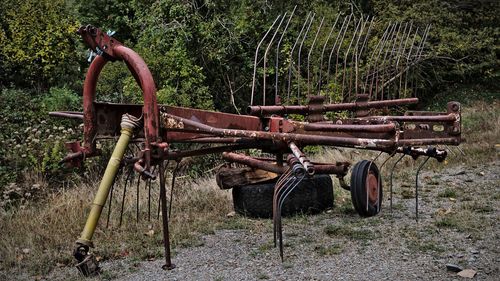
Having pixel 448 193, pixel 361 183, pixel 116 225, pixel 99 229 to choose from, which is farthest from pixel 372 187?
pixel 99 229

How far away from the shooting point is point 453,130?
5.36 m

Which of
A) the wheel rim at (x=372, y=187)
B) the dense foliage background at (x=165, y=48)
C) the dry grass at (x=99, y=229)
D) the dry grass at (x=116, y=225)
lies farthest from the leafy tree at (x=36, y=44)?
the wheel rim at (x=372, y=187)

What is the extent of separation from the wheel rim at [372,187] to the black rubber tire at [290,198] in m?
0.54

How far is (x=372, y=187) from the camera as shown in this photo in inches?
231

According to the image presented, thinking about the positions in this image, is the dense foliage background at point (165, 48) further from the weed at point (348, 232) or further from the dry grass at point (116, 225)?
the weed at point (348, 232)

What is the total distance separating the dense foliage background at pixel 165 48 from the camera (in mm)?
12242

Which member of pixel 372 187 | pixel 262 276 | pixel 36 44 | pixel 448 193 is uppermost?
pixel 36 44

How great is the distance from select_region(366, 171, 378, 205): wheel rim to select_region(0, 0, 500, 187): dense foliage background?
6.03m

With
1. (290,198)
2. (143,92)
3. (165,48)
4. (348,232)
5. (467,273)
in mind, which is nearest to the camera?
(143,92)

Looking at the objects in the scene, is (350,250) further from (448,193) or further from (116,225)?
(448,193)

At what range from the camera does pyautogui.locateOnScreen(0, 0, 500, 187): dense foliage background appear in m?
12.2

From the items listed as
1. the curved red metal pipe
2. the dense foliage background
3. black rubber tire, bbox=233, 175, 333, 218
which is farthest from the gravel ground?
the dense foliage background

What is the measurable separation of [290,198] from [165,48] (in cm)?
733

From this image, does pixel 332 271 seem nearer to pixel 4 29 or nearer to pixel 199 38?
pixel 199 38
